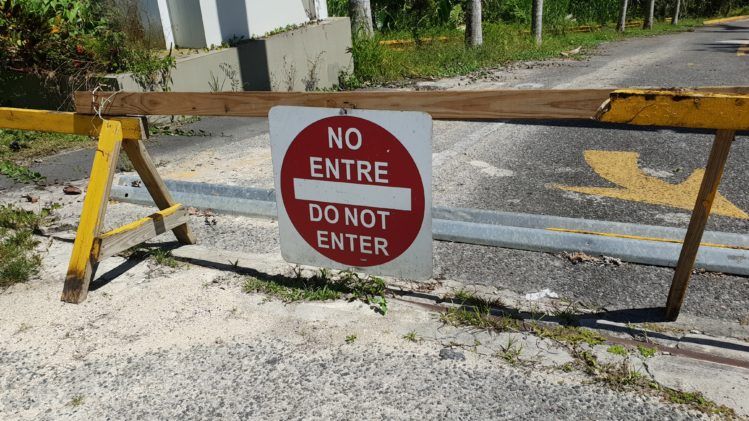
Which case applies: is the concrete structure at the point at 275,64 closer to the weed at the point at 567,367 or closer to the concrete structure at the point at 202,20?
the concrete structure at the point at 202,20

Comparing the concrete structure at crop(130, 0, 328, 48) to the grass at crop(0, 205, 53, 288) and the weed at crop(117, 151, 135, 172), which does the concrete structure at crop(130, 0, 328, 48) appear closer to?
the weed at crop(117, 151, 135, 172)

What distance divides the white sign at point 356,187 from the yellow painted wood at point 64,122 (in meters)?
0.93

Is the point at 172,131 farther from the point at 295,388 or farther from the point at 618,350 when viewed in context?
the point at 618,350

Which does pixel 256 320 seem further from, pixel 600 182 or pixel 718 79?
pixel 718 79

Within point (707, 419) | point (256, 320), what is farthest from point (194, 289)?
point (707, 419)

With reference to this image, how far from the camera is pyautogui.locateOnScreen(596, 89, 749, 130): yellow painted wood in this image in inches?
92.5

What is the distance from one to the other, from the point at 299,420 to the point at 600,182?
3.72m

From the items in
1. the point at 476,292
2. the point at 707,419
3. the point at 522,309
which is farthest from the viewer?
the point at 476,292

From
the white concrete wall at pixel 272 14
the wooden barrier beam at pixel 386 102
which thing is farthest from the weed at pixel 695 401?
the white concrete wall at pixel 272 14

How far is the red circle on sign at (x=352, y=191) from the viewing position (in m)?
2.87

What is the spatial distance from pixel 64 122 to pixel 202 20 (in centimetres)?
574

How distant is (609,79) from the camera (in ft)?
36.2

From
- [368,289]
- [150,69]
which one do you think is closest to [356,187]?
[368,289]

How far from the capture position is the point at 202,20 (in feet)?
28.9
